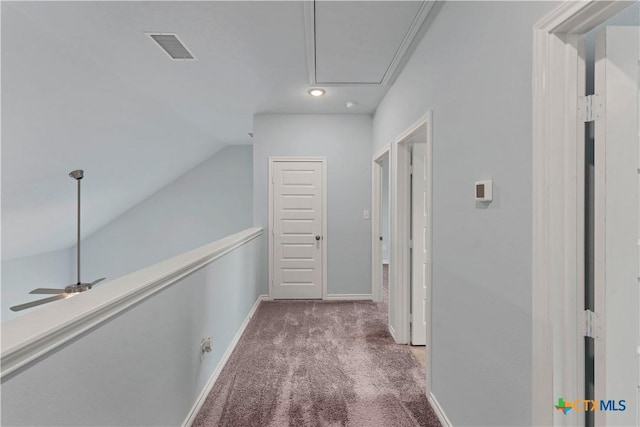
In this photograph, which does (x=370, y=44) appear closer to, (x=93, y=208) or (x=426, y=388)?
(x=426, y=388)

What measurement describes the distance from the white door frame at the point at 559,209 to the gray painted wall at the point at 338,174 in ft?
11.1

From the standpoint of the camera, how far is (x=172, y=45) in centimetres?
251

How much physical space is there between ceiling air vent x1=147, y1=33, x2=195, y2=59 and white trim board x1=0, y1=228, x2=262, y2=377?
5.59 feet

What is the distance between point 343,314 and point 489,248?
105 inches

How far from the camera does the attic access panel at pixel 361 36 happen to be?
2023mm

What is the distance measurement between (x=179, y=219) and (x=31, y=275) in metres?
2.42

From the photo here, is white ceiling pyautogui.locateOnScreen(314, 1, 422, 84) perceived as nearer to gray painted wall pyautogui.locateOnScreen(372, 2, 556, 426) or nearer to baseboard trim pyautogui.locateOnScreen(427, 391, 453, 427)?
gray painted wall pyautogui.locateOnScreen(372, 2, 556, 426)

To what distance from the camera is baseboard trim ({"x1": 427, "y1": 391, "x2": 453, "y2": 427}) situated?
1.87 m

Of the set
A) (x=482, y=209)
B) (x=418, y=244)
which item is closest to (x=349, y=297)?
(x=418, y=244)

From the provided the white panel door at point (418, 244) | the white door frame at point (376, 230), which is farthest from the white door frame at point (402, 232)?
the white door frame at point (376, 230)

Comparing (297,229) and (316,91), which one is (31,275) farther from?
(316,91)

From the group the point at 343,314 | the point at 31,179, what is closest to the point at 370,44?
the point at 343,314

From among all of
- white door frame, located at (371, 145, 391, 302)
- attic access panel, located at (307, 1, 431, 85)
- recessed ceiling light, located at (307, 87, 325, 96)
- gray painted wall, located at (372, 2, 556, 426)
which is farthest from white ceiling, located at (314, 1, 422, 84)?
white door frame, located at (371, 145, 391, 302)

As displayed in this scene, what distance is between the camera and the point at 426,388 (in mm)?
2197
